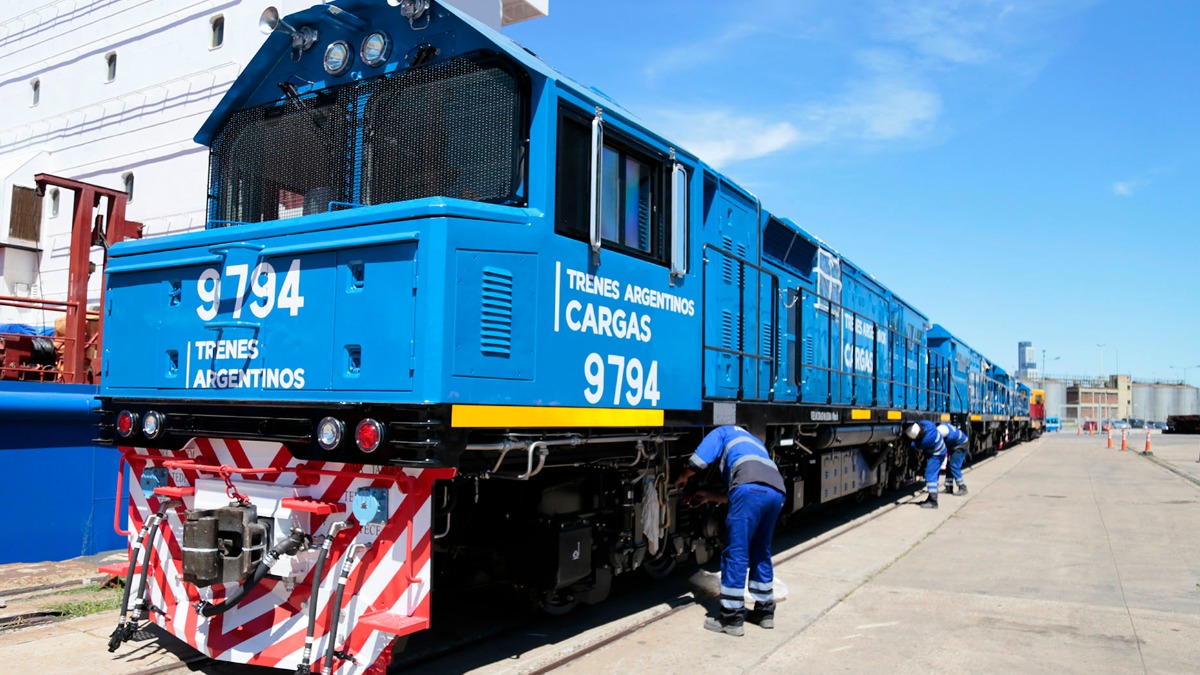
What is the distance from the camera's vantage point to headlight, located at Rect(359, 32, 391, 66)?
4906mm

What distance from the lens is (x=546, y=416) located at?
176 inches

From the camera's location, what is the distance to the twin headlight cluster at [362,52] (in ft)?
16.1

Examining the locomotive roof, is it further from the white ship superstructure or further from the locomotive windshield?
the white ship superstructure

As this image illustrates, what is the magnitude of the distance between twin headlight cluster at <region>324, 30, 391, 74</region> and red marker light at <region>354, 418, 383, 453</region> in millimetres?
2207

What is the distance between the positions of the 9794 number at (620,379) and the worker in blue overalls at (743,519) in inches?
30.9

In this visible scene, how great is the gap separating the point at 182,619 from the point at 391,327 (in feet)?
7.03

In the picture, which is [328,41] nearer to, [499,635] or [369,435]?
[369,435]

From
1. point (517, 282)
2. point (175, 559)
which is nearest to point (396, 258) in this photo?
point (517, 282)

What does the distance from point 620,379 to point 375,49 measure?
239cm

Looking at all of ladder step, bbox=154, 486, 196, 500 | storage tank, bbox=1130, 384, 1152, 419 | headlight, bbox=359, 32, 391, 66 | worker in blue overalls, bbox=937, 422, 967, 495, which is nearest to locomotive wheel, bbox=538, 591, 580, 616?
ladder step, bbox=154, 486, 196, 500

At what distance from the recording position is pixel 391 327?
3.97 meters

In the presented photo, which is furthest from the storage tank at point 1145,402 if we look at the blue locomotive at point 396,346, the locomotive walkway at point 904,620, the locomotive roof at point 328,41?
the locomotive roof at point 328,41

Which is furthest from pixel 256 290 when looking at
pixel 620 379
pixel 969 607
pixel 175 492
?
pixel 969 607

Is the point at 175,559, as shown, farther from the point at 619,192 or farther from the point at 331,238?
the point at 619,192
